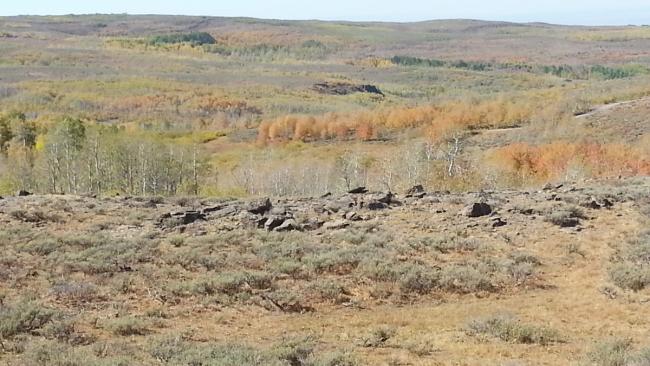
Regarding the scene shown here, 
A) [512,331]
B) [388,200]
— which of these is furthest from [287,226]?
[512,331]

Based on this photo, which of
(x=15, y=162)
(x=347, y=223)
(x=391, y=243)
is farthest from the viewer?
(x=15, y=162)

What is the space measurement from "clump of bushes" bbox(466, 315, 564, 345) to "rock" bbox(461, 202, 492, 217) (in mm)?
9649

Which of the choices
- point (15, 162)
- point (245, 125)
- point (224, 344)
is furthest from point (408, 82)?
point (224, 344)

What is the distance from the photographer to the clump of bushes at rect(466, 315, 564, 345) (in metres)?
12.5

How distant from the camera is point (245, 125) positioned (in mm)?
105562

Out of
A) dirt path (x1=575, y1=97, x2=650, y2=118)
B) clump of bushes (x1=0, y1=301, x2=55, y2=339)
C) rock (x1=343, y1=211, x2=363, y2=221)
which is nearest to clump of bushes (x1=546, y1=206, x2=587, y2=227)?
rock (x1=343, y1=211, x2=363, y2=221)

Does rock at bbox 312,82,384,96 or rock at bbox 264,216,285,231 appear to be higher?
rock at bbox 264,216,285,231

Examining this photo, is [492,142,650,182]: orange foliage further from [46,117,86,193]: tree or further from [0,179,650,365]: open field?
[46,117,86,193]: tree

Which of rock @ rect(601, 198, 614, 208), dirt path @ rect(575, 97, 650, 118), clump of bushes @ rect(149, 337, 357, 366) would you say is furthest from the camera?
dirt path @ rect(575, 97, 650, 118)

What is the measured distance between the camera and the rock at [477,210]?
22.7 m

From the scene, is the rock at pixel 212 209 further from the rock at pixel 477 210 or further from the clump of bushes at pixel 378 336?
the clump of bushes at pixel 378 336

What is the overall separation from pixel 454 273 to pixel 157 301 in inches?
300

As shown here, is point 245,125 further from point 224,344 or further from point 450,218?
point 224,344

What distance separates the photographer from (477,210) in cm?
2283
